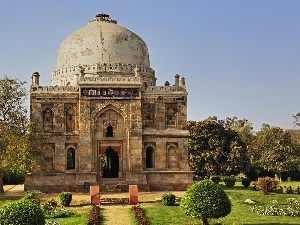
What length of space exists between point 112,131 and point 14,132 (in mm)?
5857

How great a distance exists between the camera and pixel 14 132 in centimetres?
2802

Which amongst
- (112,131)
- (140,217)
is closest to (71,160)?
(112,131)

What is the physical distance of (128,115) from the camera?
2962 cm

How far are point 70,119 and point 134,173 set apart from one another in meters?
5.24

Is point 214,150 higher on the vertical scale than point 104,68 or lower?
lower

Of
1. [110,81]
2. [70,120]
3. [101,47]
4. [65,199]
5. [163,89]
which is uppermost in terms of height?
[101,47]

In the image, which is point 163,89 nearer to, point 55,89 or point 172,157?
point 172,157

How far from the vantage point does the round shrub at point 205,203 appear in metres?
17.0

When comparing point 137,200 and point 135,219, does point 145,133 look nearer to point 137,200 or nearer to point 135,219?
point 137,200

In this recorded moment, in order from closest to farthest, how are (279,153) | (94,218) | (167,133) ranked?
(94,218) → (167,133) → (279,153)

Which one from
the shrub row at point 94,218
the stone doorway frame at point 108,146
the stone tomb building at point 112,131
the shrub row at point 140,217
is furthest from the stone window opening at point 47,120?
the shrub row at point 140,217

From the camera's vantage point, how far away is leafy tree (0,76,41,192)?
88.2ft

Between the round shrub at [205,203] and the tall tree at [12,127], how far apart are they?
12.7m

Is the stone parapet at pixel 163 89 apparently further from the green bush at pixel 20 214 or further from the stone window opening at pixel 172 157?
the green bush at pixel 20 214
